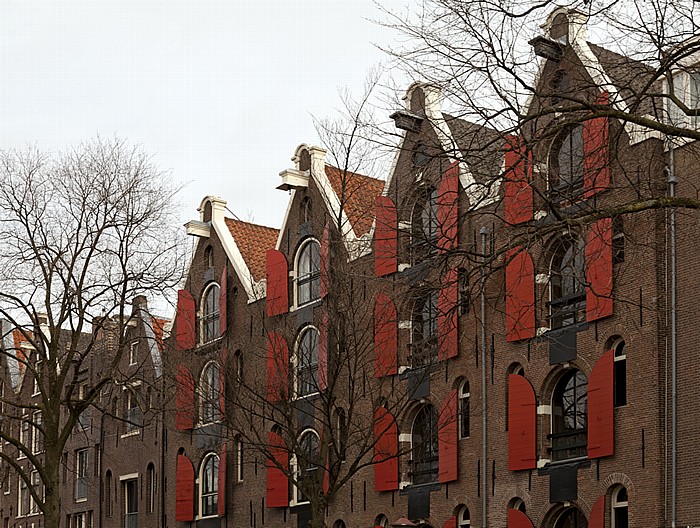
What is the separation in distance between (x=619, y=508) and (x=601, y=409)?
1.92 metres

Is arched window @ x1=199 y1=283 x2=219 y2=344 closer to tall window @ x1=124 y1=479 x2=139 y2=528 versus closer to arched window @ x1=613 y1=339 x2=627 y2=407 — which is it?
tall window @ x1=124 y1=479 x2=139 y2=528

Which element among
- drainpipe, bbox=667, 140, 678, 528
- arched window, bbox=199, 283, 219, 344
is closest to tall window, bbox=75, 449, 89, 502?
arched window, bbox=199, 283, 219, 344

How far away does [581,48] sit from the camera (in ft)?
76.3

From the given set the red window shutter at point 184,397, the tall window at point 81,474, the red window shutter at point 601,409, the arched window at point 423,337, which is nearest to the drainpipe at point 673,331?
the red window shutter at point 601,409

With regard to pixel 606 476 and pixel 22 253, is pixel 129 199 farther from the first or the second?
pixel 606 476

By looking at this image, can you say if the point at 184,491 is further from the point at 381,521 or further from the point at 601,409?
the point at 601,409

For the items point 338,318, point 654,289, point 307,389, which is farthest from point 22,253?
point 654,289

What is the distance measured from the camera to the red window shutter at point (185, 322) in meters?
35.3

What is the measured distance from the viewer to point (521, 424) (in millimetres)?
25812

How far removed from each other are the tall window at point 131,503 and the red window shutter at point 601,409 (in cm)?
2115

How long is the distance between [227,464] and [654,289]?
1640 cm

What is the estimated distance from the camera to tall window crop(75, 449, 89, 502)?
149ft

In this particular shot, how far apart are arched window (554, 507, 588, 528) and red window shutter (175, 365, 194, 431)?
8.27 m

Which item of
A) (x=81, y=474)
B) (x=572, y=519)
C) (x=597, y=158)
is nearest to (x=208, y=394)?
(x=572, y=519)
